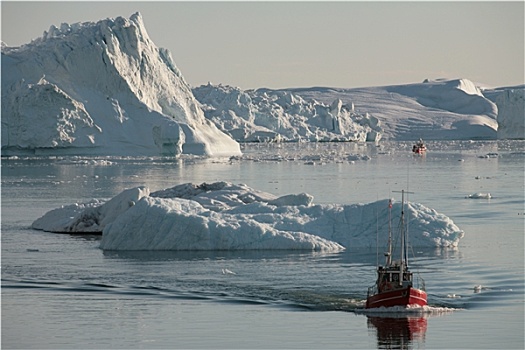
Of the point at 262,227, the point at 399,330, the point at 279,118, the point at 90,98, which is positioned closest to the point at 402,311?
the point at 399,330

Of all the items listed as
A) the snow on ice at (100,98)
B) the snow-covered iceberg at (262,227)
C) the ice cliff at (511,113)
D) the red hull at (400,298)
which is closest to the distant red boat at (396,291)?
the red hull at (400,298)

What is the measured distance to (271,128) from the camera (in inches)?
4648

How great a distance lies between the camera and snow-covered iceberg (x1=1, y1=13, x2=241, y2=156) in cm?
6134

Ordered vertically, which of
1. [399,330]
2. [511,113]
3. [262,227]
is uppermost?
[511,113]

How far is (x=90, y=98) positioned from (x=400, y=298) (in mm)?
52682

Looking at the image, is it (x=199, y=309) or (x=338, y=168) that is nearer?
(x=199, y=309)

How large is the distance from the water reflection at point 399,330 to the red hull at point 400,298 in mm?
251

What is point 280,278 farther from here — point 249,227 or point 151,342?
point 151,342

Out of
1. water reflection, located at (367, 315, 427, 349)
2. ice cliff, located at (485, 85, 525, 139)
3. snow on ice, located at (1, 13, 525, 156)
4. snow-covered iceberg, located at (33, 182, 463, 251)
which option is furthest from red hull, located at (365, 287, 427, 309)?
ice cliff, located at (485, 85, 525, 139)

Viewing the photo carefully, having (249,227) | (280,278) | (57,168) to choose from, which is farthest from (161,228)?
(57,168)

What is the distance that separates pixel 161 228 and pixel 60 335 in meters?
8.32

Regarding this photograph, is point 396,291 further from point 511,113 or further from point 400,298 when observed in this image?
point 511,113

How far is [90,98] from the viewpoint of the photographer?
218 ft

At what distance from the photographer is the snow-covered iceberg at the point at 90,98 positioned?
6134 centimetres
